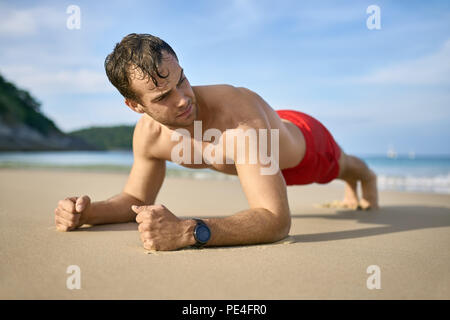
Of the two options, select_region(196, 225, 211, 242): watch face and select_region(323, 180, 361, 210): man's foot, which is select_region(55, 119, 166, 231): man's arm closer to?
select_region(196, 225, 211, 242): watch face

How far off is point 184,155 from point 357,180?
2.00 meters

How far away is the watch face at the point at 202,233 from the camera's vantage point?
Result: 6.03ft

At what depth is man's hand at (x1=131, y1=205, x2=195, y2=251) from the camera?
180 centimetres

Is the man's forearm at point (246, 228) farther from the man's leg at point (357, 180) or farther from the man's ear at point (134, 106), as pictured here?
the man's leg at point (357, 180)

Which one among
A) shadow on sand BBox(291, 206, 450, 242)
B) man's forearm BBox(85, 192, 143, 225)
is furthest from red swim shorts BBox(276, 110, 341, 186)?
man's forearm BBox(85, 192, 143, 225)

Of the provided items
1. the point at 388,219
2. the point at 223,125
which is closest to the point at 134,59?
the point at 223,125

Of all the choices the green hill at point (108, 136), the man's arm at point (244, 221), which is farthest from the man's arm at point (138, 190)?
the green hill at point (108, 136)

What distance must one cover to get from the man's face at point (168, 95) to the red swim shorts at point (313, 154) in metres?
1.28

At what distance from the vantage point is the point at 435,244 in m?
2.22

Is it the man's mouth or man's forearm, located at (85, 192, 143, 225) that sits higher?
the man's mouth

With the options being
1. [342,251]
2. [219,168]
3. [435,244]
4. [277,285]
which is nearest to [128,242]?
[219,168]
